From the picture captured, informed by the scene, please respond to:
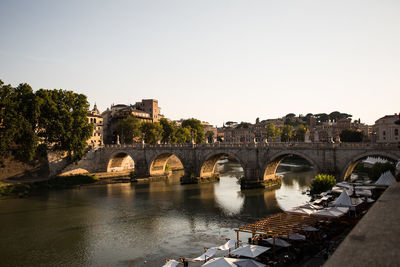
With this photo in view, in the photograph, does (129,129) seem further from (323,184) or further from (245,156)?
(323,184)

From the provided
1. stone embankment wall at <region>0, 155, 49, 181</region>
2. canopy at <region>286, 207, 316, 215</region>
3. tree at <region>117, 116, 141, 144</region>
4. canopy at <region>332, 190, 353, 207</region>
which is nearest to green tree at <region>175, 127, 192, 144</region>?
tree at <region>117, 116, 141, 144</region>

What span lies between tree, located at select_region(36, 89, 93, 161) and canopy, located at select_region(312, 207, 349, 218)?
40.7 metres

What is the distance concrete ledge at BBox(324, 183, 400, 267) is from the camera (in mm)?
2850

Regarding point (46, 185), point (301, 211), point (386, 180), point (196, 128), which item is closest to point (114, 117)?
point (196, 128)

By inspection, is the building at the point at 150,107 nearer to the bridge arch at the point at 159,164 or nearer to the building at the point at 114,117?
the building at the point at 114,117

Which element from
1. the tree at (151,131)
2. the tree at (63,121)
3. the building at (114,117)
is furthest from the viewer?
the building at (114,117)

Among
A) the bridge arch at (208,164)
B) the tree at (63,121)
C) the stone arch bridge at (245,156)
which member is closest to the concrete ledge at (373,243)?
the stone arch bridge at (245,156)

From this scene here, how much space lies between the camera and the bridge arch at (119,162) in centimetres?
6220

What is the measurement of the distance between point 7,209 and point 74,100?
2266 centimetres

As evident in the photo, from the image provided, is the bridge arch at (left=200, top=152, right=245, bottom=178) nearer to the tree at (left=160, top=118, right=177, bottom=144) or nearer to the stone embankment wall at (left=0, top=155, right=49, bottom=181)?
the tree at (left=160, top=118, right=177, bottom=144)

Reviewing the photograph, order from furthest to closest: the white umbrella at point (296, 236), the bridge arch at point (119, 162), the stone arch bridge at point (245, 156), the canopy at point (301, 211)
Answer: the bridge arch at point (119, 162) → the stone arch bridge at point (245, 156) → the canopy at point (301, 211) → the white umbrella at point (296, 236)

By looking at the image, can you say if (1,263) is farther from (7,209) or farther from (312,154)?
(312,154)

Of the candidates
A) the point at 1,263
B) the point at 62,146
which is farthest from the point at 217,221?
the point at 62,146

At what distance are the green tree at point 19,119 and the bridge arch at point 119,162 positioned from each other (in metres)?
17.0
